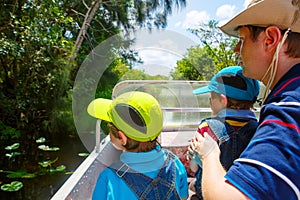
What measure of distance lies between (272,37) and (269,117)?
21 centimetres

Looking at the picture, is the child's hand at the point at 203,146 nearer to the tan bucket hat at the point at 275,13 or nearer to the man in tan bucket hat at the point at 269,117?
the man in tan bucket hat at the point at 269,117

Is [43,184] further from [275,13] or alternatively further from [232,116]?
[275,13]

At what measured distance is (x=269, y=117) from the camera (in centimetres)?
54

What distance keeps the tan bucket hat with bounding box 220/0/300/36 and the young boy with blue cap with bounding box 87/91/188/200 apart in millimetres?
482

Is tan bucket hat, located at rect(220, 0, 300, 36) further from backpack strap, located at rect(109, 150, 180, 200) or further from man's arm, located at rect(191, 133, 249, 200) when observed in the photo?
backpack strap, located at rect(109, 150, 180, 200)

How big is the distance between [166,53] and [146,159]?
391 mm

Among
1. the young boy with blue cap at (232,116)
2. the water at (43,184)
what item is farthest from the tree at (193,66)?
the water at (43,184)

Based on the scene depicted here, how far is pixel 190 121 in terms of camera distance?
251 cm

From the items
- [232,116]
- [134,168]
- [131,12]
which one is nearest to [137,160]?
[134,168]

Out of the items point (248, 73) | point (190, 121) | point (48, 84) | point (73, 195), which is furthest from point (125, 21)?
point (248, 73)

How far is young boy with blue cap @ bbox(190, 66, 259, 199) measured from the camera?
1144mm

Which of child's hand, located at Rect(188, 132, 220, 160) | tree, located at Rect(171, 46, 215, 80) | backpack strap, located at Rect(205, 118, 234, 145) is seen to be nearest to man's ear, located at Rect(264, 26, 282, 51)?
child's hand, located at Rect(188, 132, 220, 160)

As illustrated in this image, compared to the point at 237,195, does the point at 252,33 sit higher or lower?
higher

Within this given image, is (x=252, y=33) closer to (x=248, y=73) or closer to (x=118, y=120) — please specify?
(x=248, y=73)
